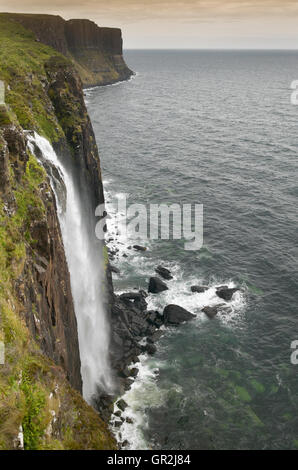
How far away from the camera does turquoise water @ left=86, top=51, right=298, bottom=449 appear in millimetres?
35250

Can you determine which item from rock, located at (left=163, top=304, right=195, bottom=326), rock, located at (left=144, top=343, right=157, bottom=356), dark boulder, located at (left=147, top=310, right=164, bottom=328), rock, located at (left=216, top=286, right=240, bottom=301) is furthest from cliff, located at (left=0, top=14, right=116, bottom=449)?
rock, located at (left=216, top=286, right=240, bottom=301)

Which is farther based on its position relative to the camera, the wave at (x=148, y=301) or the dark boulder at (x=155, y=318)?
the dark boulder at (x=155, y=318)

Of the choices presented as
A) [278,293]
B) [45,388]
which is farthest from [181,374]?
[45,388]

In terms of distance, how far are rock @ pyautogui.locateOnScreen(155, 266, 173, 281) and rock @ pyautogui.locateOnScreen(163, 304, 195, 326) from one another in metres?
7.55

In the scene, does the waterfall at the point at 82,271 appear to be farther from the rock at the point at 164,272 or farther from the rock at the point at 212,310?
the rock at the point at 212,310

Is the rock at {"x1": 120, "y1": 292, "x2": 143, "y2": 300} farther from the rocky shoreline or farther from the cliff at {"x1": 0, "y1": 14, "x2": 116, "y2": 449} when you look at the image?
the cliff at {"x1": 0, "y1": 14, "x2": 116, "y2": 449}

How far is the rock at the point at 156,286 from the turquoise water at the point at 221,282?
3.24 feet

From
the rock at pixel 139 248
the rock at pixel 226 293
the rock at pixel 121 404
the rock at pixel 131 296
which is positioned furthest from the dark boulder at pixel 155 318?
the rock at pixel 139 248

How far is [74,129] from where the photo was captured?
1789 inches

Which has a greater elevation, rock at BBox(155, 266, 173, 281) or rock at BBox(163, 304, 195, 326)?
rock at BBox(155, 266, 173, 281)

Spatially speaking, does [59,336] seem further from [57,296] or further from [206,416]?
[206,416]

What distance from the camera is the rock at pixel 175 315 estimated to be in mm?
47188

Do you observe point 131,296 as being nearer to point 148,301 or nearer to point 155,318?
point 148,301
